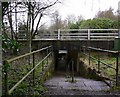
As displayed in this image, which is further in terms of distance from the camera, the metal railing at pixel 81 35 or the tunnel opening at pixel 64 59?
the metal railing at pixel 81 35

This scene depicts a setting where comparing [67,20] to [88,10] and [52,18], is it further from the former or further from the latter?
[52,18]

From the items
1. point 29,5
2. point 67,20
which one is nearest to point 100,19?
point 67,20

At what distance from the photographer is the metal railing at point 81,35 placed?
11.7 m

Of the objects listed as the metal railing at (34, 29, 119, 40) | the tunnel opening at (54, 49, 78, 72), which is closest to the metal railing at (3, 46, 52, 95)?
the tunnel opening at (54, 49, 78, 72)

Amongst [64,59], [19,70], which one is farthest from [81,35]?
[19,70]

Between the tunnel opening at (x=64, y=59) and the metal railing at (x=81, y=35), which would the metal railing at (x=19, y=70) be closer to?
the tunnel opening at (x=64, y=59)

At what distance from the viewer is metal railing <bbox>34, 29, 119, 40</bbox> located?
1166cm

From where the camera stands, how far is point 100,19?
13242 millimetres

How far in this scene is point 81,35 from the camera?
40.2ft

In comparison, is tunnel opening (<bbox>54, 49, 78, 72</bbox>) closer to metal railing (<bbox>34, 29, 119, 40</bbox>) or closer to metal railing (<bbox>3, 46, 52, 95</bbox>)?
metal railing (<bbox>34, 29, 119, 40</bbox>)

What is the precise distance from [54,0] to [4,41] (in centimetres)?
580

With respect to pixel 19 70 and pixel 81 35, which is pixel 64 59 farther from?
pixel 19 70

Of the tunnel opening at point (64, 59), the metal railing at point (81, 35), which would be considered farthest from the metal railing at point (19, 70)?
the metal railing at point (81, 35)

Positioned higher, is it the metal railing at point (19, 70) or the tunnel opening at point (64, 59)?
the metal railing at point (19, 70)
